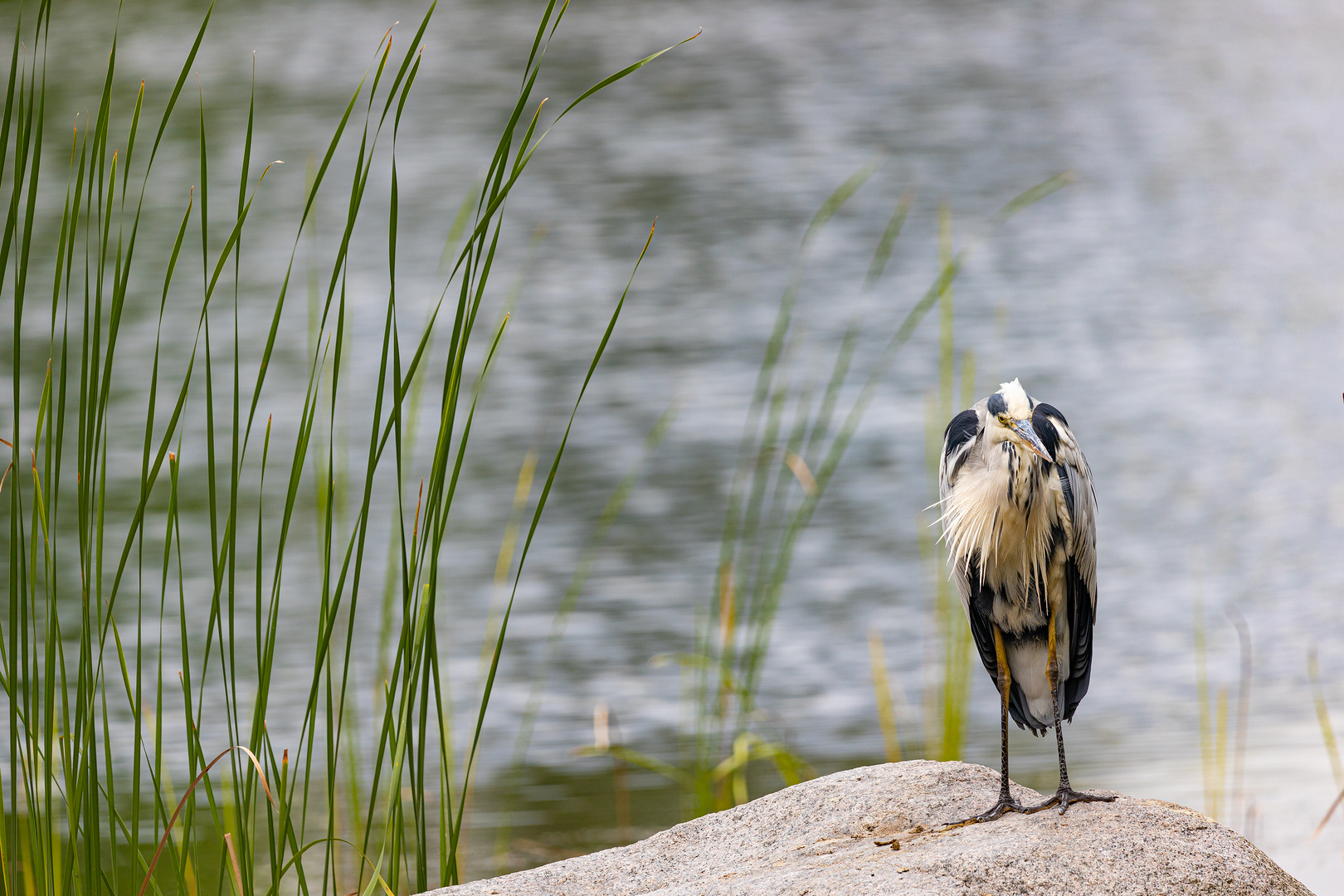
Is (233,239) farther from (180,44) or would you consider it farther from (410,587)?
(180,44)

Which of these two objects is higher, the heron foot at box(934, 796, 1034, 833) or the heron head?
the heron head

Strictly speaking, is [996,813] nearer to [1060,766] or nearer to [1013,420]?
[1060,766]

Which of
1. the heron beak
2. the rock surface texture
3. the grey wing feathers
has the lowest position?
the rock surface texture

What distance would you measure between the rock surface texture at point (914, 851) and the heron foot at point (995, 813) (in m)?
0.02

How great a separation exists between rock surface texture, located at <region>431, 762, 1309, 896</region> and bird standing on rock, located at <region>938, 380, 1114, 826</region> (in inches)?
3.8

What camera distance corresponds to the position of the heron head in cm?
213

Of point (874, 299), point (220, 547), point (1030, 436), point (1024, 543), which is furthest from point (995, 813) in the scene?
point (874, 299)

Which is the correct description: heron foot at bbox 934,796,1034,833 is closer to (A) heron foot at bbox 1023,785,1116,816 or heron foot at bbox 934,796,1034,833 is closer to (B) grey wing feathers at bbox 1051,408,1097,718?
(A) heron foot at bbox 1023,785,1116,816

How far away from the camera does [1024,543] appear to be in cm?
222

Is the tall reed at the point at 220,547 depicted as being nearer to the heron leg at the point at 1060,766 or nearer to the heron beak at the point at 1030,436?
the heron beak at the point at 1030,436

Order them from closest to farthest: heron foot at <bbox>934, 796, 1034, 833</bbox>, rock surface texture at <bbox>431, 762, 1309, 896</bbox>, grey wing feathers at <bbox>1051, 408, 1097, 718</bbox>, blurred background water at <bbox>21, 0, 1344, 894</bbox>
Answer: rock surface texture at <bbox>431, 762, 1309, 896</bbox> → heron foot at <bbox>934, 796, 1034, 833</bbox> → grey wing feathers at <bbox>1051, 408, 1097, 718</bbox> → blurred background water at <bbox>21, 0, 1344, 894</bbox>

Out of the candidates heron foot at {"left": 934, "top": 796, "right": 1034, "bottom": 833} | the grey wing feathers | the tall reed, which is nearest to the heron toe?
heron foot at {"left": 934, "top": 796, "right": 1034, "bottom": 833}

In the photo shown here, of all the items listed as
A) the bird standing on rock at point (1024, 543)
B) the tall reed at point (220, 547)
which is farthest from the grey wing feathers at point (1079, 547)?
the tall reed at point (220, 547)

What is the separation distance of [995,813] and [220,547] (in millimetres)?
2916
